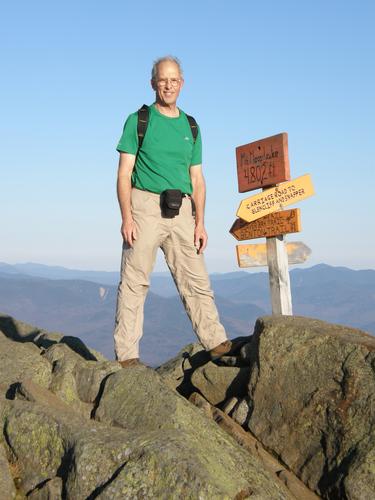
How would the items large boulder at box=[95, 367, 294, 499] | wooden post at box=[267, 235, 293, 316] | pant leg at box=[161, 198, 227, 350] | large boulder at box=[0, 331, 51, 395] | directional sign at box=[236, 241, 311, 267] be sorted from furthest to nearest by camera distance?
1. directional sign at box=[236, 241, 311, 267]
2. wooden post at box=[267, 235, 293, 316]
3. pant leg at box=[161, 198, 227, 350]
4. large boulder at box=[0, 331, 51, 395]
5. large boulder at box=[95, 367, 294, 499]

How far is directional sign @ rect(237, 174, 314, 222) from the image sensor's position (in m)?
11.6

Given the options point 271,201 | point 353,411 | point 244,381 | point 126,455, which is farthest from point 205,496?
point 271,201

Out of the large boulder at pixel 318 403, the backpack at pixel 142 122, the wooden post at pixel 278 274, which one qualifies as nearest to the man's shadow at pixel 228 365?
the large boulder at pixel 318 403

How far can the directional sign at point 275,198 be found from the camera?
1161 centimetres

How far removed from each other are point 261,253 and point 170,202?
391cm

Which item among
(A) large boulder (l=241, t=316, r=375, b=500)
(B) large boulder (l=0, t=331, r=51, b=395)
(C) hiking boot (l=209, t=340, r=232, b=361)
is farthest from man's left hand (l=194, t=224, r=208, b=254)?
(B) large boulder (l=0, t=331, r=51, b=395)

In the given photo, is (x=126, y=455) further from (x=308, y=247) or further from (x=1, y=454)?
(x=308, y=247)

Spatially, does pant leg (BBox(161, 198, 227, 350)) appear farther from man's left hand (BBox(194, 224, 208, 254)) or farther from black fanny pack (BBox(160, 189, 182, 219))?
black fanny pack (BBox(160, 189, 182, 219))

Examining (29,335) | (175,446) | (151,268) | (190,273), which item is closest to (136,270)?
(151,268)

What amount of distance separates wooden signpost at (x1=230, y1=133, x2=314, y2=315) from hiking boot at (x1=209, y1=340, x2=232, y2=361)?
2414 mm

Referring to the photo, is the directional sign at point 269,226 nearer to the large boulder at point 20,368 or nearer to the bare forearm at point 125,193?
the bare forearm at point 125,193

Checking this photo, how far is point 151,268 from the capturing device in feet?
30.0

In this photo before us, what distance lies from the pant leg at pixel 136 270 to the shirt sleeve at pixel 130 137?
0.65 m

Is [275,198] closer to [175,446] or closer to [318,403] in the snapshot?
[318,403]
